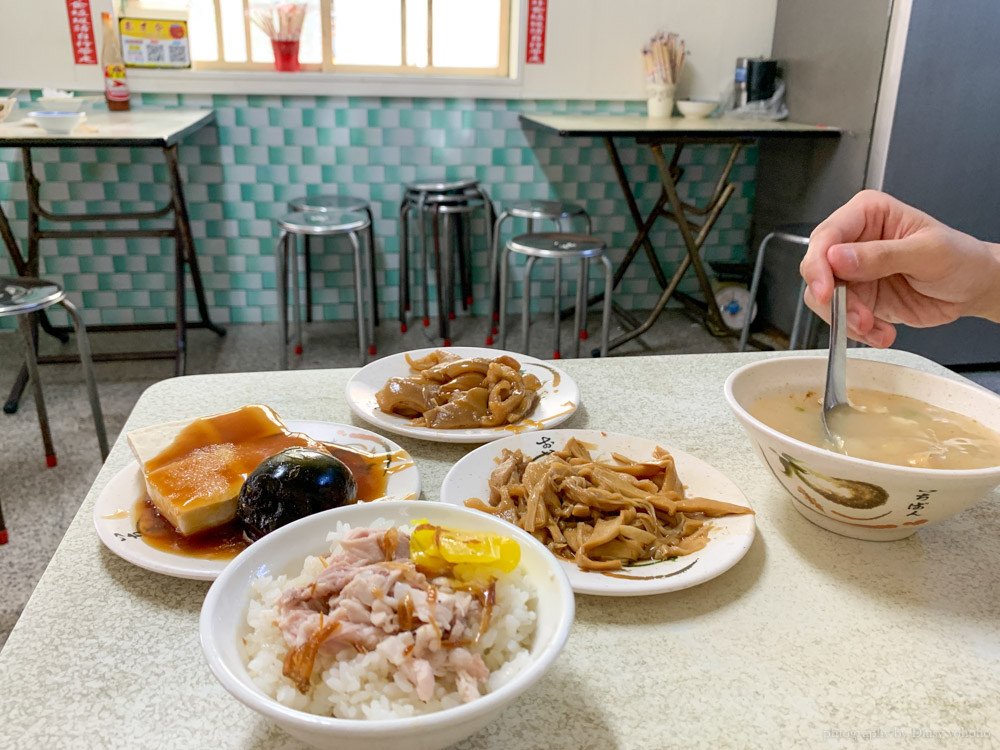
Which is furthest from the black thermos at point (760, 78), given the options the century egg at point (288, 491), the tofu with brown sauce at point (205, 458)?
the century egg at point (288, 491)

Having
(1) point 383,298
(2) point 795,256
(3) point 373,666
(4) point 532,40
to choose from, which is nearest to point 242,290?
(1) point 383,298

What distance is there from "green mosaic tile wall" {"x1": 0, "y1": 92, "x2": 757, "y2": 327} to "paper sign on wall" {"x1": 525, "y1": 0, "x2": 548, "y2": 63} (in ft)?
0.73

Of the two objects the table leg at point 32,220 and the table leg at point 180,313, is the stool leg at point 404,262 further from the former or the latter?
A: the table leg at point 32,220

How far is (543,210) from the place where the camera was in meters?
3.52

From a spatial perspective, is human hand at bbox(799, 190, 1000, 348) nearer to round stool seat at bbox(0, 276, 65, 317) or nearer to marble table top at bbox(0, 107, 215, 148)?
round stool seat at bbox(0, 276, 65, 317)

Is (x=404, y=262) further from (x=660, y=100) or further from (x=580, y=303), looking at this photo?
(x=660, y=100)

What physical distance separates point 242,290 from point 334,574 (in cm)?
360

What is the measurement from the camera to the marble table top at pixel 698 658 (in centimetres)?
59

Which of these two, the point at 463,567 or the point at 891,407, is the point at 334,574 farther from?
the point at 891,407

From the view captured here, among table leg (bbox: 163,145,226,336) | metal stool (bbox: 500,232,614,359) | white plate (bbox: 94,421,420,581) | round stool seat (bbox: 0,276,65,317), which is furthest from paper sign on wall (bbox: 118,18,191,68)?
white plate (bbox: 94,421,420,581)

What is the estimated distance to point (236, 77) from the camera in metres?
3.60

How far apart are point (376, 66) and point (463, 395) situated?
3153 millimetres

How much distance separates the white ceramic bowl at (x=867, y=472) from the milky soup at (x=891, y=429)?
2 centimetres

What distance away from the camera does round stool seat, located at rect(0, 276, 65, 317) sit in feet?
7.29
